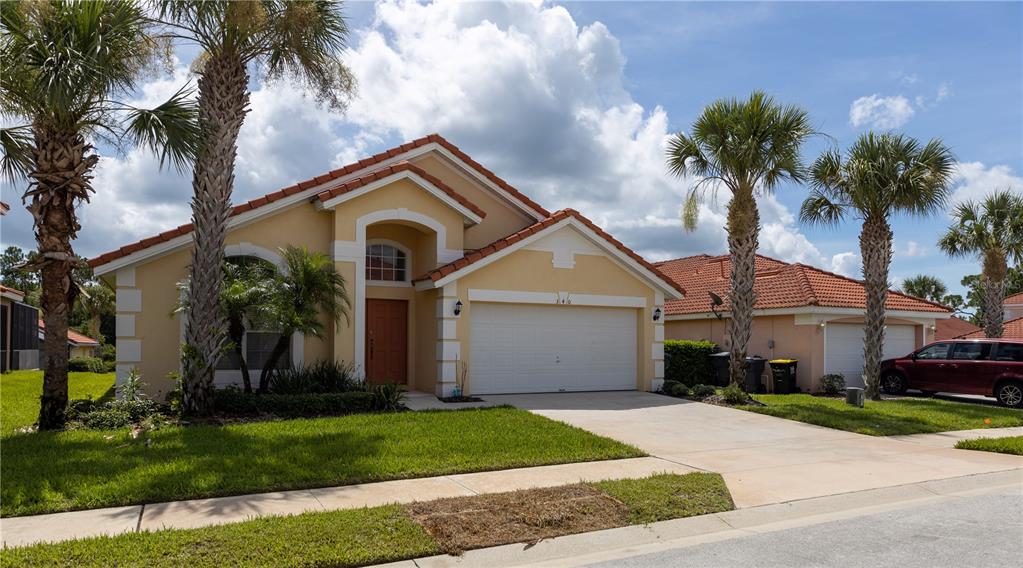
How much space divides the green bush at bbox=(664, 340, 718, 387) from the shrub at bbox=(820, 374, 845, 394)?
2995 millimetres

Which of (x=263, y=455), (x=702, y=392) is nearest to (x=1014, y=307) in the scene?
(x=702, y=392)

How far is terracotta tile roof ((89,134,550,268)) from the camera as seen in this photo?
13.4 m

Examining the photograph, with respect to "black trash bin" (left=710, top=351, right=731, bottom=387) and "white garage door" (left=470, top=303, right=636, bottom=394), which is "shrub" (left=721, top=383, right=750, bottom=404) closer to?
"white garage door" (left=470, top=303, right=636, bottom=394)

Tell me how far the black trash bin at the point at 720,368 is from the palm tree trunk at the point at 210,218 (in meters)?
13.8

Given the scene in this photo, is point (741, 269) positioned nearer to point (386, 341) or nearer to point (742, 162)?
point (742, 162)

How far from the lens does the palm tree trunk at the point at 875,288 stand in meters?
17.9

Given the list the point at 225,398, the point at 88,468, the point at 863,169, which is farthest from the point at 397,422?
the point at 863,169

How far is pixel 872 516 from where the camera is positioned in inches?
288

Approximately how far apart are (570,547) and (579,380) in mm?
11141

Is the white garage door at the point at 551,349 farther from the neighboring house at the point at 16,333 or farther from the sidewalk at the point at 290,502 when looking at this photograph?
the neighboring house at the point at 16,333

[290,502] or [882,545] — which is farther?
[290,502]

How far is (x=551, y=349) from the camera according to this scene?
17031mm

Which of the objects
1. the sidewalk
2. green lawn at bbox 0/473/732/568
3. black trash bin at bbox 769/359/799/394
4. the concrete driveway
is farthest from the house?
green lawn at bbox 0/473/732/568

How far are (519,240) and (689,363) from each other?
24.5ft
